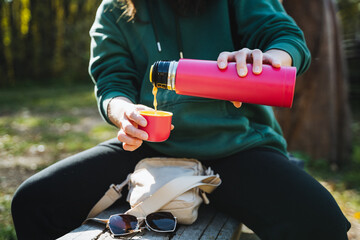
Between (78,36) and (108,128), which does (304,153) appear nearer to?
(108,128)

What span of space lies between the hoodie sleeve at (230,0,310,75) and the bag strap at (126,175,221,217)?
73 centimetres

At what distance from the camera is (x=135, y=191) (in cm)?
174

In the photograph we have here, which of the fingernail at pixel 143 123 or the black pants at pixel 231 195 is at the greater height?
the fingernail at pixel 143 123

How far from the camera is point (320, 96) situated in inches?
165

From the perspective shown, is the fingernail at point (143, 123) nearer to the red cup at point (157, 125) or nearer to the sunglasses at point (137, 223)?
the red cup at point (157, 125)

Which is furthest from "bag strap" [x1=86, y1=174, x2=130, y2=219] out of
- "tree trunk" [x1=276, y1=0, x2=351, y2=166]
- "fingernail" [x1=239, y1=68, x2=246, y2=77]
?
"tree trunk" [x1=276, y1=0, x2=351, y2=166]

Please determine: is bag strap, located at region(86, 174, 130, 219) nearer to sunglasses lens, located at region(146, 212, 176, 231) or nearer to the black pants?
the black pants

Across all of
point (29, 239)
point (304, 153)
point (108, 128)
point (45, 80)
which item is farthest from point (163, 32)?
point (45, 80)

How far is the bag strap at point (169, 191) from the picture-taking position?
5.41ft

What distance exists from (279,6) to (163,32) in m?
0.70

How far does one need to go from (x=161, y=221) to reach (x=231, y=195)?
368mm

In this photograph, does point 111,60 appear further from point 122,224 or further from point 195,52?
point 122,224

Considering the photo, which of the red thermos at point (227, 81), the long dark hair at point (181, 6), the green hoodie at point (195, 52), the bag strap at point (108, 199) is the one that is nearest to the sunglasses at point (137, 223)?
the bag strap at point (108, 199)

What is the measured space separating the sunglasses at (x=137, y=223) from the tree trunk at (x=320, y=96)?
3.01 metres
